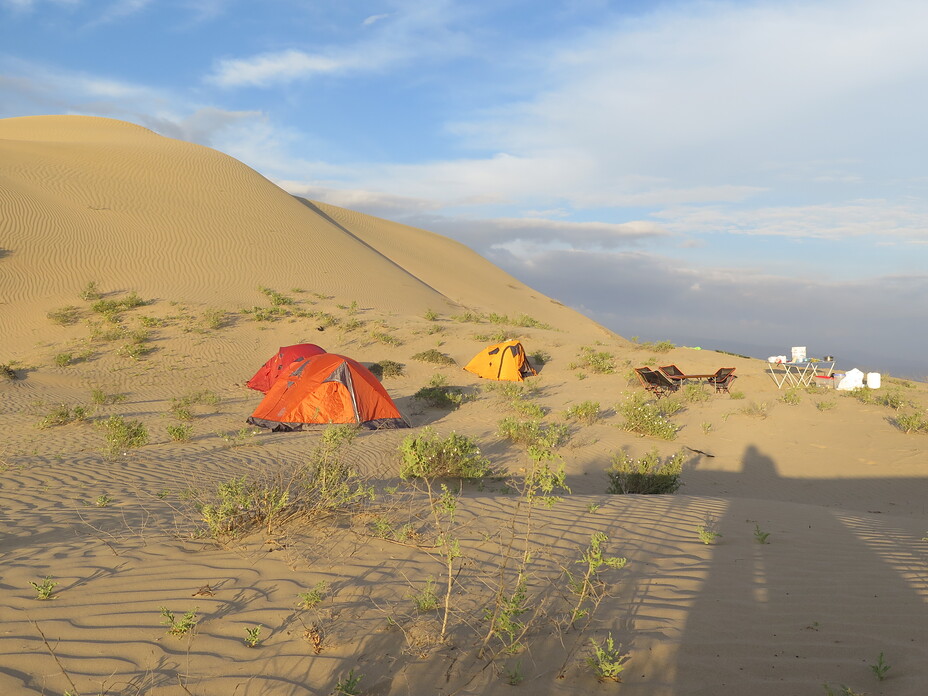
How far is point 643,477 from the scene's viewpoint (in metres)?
8.04

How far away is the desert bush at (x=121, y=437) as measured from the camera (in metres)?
8.59

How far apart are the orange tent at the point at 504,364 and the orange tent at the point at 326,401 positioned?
600 cm

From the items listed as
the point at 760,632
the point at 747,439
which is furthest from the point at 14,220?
the point at 760,632

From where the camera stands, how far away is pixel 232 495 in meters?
4.48

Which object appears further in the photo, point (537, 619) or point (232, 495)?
point (232, 495)

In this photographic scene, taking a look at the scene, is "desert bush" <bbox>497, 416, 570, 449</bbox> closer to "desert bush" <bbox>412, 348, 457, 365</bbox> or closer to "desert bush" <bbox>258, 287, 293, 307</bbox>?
"desert bush" <bbox>412, 348, 457, 365</bbox>

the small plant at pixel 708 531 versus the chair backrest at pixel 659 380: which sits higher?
the chair backrest at pixel 659 380

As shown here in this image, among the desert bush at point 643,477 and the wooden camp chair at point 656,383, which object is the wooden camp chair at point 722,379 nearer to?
the wooden camp chair at point 656,383

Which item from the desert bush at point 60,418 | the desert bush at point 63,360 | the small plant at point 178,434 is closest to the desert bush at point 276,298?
the desert bush at point 63,360

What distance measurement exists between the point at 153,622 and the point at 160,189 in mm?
34574

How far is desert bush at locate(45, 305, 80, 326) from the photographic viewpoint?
19.0 m

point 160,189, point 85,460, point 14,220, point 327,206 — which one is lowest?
point 85,460

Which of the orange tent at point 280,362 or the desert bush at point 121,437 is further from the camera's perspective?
the orange tent at point 280,362

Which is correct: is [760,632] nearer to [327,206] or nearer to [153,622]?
[153,622]
